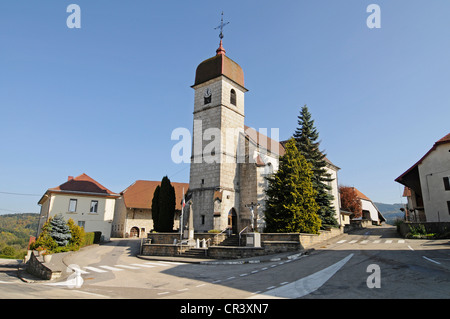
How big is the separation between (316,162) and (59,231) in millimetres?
23897

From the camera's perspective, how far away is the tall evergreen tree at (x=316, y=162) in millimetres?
27406

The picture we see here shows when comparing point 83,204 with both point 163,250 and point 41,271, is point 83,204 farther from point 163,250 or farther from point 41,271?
point 41,271

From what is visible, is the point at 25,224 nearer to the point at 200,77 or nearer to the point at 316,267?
the point at 200,77

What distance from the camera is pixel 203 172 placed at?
1085 inches

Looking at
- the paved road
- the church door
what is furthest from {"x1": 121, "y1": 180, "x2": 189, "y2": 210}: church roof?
the paved road

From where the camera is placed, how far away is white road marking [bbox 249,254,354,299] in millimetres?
7703

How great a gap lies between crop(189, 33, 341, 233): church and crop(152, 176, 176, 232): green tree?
218cm

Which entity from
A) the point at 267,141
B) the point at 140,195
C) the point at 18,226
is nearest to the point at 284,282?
the point at 267,141

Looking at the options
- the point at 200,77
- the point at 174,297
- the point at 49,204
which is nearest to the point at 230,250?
the point at 174,297

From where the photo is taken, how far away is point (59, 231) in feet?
70.1

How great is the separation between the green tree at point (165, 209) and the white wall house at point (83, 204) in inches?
277
